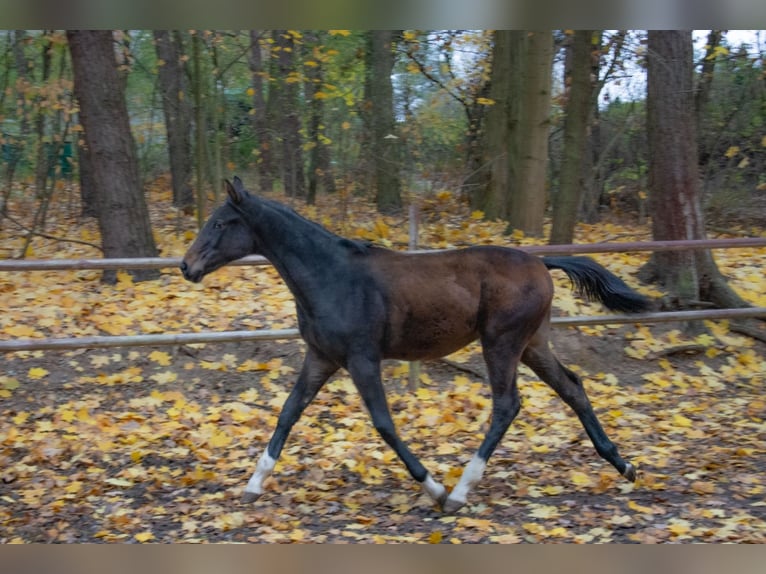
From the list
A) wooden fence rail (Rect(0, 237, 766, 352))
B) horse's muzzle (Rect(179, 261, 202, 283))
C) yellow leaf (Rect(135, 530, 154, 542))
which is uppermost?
horse's muzzle (Rect(179, 261, 202, 283))

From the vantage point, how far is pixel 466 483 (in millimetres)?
5152

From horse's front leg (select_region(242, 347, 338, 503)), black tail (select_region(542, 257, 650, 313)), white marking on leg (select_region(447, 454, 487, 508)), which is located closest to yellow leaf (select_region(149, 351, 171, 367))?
horse's front leg (select_region(242, 347, 338, 503))

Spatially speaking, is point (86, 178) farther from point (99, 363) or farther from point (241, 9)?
point (241, 9)

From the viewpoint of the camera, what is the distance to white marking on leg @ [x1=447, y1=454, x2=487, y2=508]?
5121mm

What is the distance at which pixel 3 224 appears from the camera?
449 inches

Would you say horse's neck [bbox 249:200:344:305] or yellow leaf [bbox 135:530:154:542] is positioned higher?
horse's neck [bbox 249:200:344:305]

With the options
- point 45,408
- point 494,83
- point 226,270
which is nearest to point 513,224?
point 494,83

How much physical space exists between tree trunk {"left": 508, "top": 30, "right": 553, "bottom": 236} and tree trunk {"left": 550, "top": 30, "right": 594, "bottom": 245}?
16.1 inches

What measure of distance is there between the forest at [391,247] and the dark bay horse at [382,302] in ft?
1.90

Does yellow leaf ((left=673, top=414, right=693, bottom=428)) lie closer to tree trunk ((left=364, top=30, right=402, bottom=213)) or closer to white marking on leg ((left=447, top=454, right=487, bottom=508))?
white marking on leg ((left=447, top=454, right=487, bottom=508))

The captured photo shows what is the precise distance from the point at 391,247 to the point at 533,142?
2.69 m

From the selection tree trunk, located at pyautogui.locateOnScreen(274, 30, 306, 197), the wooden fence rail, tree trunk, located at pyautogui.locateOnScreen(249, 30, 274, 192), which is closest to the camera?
the wooden fence rail

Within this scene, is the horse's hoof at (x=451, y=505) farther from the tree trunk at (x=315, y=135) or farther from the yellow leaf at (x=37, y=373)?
the tree trunk at (x=315, y=135)

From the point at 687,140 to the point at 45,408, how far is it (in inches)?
267
